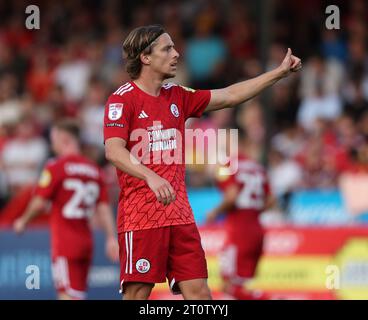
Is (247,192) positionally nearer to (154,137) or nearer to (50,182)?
(50,182)

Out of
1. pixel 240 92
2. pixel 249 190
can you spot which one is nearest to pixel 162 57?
pixel 240 92

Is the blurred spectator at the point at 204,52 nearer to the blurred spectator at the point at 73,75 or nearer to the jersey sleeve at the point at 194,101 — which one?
the blurred spectator at the point at 73,75

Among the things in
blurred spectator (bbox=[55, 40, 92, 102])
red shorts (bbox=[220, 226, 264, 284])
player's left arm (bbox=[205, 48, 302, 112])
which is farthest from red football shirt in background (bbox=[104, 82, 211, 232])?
blurred spectator (bbox=[55, 40, 92, 102])

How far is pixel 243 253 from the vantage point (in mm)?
13531

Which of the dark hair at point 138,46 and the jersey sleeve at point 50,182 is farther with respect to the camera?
the jersey sleeve at point 50,182

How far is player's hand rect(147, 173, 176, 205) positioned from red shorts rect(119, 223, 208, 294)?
72cm

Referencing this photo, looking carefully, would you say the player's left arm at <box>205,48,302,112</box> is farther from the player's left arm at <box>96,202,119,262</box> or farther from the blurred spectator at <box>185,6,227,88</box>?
the blurred spectator at <box>185,6,227,88</box>

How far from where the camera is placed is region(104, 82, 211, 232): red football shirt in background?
27.0 feet

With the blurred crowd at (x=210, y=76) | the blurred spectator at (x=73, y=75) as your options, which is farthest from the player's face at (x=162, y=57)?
the blurred spectator at (x=73, y=75)

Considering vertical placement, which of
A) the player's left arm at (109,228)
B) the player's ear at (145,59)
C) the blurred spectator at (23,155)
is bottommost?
the player's left arm at (109,228)

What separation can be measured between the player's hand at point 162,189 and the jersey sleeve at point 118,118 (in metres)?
0.61

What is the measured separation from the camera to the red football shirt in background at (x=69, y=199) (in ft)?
37.8

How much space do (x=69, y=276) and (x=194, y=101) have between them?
140 inches

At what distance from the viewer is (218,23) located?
19.9 meters
